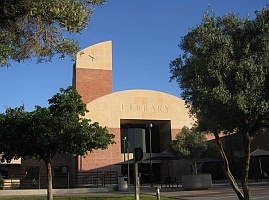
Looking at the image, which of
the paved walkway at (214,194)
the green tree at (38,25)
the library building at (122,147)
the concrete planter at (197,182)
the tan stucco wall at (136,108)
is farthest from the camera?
the tan stucco wall at (136,108)

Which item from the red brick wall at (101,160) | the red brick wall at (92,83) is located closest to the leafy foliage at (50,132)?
the red brick wall at (101,160)

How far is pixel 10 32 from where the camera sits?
7.93 metres

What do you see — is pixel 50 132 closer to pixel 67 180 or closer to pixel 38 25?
pixel 38 25

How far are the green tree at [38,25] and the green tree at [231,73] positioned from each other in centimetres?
396

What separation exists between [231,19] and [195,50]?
138cm

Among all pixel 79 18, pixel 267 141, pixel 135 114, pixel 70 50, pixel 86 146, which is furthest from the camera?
pixel 135 114

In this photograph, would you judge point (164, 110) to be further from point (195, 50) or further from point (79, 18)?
point (79, 18)

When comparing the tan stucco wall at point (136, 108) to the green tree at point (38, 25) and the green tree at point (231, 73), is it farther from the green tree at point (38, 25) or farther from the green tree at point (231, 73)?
the green tree at point (38, 25)

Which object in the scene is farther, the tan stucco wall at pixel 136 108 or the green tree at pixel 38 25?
the tan stucco wall at pixel 136 108

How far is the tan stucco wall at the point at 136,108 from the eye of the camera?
4716 cm

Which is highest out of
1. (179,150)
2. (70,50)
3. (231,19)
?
(231,19)

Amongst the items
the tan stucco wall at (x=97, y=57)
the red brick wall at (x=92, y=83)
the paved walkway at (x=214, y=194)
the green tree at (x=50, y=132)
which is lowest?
the paved walkway at (x=214, y=194)

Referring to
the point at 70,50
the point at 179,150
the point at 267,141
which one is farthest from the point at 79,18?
the point at 267,141

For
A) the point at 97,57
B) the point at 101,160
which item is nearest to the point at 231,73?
the point at 101,160
